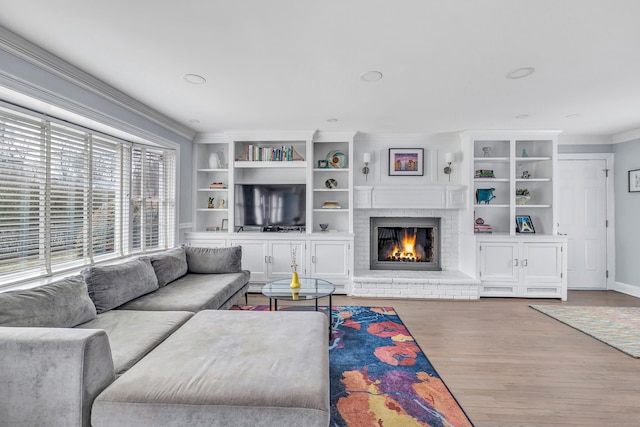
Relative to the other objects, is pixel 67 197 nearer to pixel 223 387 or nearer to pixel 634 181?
pixel 223 387

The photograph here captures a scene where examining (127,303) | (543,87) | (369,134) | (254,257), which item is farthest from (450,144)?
(127,303)

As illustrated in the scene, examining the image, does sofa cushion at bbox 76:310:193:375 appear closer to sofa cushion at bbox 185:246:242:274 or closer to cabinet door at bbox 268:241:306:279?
sofa cushion at bbox 185:246:242:274

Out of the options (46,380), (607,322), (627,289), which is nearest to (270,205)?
(46,380)

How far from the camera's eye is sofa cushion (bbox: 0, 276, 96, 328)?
5.06 feet

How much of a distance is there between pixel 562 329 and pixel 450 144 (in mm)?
2712

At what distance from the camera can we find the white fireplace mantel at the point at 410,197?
4152 millimetres

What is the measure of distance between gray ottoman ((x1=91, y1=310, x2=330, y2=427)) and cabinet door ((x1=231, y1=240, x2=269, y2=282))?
8.19ft

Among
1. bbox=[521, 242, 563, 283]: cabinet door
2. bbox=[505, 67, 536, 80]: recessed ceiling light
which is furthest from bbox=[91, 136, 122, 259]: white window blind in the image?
bbox=[521, 242, 563, 283]: cabinet door

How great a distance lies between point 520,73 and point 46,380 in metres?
3.49

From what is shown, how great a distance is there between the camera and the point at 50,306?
5.60 feet

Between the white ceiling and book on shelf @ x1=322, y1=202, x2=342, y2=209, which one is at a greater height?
the white ceiling

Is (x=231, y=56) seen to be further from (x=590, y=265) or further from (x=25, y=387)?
(x=590, y=265)

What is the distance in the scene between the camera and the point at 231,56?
2.10 metres

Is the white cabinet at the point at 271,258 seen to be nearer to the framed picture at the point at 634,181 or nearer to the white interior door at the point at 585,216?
the white interior door at the point at 585,216
